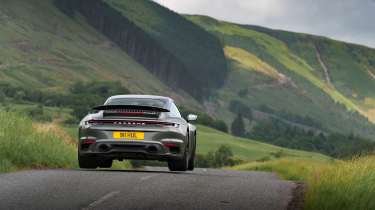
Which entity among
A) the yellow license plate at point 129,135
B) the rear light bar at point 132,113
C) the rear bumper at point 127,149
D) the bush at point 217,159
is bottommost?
the bush at point 217,159

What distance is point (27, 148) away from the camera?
68.1 ft

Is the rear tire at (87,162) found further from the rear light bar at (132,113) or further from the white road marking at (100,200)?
the white road marking at (100,200)

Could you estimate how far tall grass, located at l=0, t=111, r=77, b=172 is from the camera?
19.9 metres

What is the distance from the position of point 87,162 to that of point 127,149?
1.54m

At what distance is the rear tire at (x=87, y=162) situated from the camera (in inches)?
744

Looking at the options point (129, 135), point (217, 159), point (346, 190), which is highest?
point (129, 135)

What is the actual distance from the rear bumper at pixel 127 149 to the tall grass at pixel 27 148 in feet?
6.30

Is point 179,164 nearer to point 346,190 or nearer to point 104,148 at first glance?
point 104,148

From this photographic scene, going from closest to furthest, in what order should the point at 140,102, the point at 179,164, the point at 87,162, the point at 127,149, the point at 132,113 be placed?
the point at 127,149 → the point at 132,113 → the point at 87,162 → the point at 179,164 → the point at 140,102

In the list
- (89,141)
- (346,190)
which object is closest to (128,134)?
(89,141)

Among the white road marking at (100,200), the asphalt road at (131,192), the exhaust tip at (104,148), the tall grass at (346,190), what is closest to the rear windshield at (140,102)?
the exhaust tip at (104,148)

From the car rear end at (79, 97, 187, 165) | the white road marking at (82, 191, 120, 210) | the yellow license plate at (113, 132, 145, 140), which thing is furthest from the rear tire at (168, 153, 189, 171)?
the white road marking at (82, 191, 120, 210)

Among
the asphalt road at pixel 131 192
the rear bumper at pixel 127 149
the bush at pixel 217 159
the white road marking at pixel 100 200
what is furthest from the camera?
the bush at pixel 217 159

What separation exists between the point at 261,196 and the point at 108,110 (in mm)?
5400
